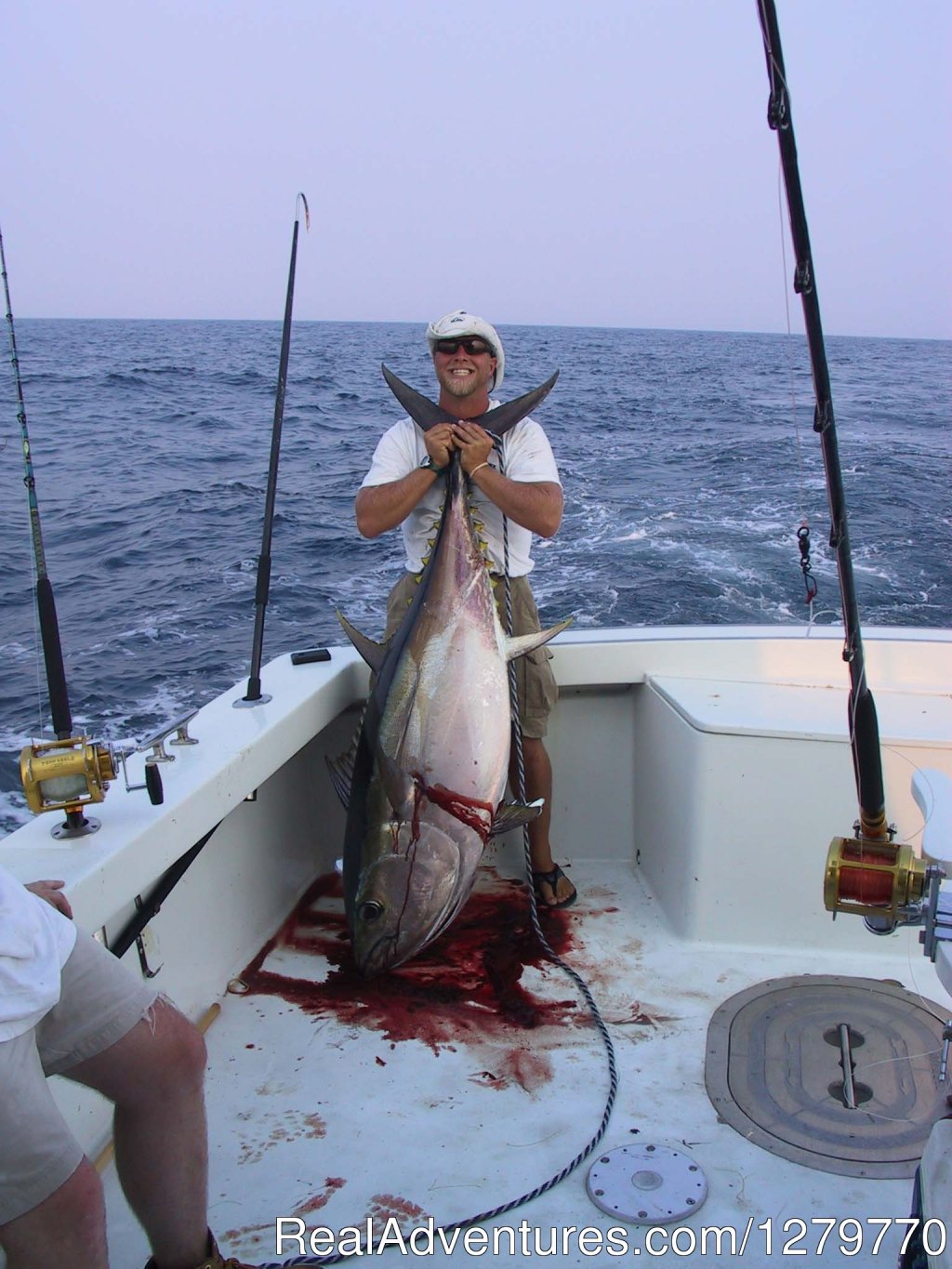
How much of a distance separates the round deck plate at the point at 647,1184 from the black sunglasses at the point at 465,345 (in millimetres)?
1952

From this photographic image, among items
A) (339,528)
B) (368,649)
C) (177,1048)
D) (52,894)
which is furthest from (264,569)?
(339,528)

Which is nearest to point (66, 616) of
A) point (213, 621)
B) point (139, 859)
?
point (213, 621)

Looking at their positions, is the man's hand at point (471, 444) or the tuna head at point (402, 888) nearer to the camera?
the tuna head at point (402, 888)

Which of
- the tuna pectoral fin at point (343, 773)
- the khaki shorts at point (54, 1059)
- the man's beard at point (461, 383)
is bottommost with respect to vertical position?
the tuna pectoral fin at point (343, 773)

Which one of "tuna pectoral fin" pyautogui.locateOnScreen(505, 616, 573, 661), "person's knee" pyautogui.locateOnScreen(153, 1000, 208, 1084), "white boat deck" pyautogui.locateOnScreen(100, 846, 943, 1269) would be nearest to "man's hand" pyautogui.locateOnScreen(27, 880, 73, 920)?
"person's knee" pyautogui.locateOnScreen(153, 1000, 208, 1084)

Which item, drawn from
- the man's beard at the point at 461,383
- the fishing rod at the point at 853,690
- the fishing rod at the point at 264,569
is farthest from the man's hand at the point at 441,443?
the fishing rod at the point at 853,690

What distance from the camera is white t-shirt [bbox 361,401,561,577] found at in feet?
8.92

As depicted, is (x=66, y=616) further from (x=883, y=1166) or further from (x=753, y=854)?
(x=883, y=1166)

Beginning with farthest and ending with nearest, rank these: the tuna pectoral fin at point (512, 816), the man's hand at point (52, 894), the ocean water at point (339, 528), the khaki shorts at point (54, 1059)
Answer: the ocean water at point (339, 528), the tuna pectoral fin at point (512, 816), the man's hand at point (52, 894), the khaki shorts at point (54, 1059)

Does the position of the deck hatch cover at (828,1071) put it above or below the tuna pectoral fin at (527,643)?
below

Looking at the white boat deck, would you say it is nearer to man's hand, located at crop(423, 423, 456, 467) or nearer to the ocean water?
man's hand, located at crop(423, 423, 456, 467)

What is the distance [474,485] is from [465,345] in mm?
385

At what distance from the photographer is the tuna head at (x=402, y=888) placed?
2.31 meters

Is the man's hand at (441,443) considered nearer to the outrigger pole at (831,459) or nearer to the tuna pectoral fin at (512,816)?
the tuna pectoral fin at (512,816)
